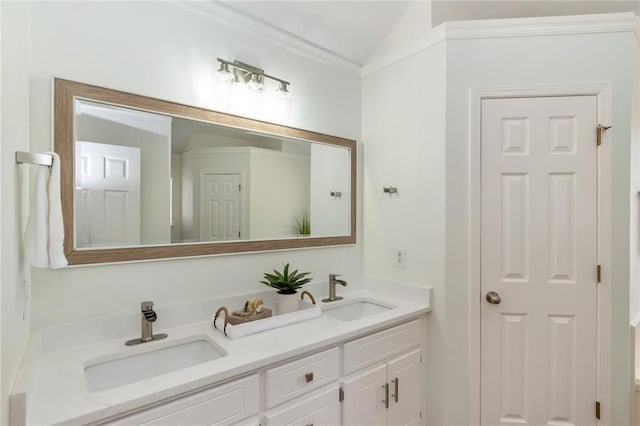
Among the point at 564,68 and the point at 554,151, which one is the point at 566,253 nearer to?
the point at 554,151

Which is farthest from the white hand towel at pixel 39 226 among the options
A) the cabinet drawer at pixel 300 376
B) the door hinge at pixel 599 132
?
the door hinge at pixel 599 132

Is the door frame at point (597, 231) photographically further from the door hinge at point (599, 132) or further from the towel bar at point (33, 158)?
the towel bar at point (33, 158)

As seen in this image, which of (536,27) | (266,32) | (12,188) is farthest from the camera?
(266,32)

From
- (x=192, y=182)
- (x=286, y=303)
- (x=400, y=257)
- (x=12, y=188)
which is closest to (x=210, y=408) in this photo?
(x=286, y=303)

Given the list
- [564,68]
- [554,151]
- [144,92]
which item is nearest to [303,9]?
[144,92]

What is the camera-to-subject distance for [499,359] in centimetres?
183

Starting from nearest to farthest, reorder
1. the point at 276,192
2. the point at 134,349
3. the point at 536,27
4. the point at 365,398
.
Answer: the point at 134,349 → the point at 365,398 → the point at 536,27 → the point at 276,192

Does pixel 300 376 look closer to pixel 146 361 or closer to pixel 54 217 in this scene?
pixel 146 361

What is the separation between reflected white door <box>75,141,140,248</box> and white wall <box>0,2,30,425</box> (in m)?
0.21

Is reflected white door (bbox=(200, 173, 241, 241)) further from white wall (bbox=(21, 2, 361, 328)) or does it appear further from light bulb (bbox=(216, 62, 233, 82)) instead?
light bulb (bbox=(216, 62, 233, 82))

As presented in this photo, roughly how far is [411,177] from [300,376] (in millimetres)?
1292

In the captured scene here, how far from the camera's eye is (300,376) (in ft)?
4.57

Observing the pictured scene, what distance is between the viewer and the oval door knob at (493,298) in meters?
1.80

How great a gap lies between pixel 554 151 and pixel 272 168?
152cm
